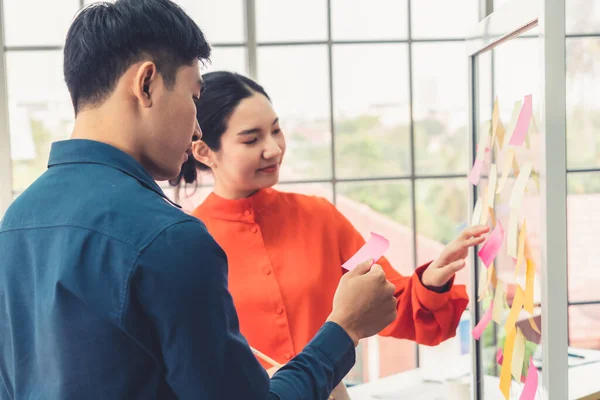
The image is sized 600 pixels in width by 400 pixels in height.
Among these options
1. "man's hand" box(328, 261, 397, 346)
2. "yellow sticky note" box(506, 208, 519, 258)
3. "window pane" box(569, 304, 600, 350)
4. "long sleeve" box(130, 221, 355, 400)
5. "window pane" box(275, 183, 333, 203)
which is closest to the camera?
"long sleeve" box(130, 221, 355, 400)

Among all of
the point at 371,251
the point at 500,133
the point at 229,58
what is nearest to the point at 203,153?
the point at 371,251

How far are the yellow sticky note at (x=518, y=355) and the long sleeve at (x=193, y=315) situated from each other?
516 mm

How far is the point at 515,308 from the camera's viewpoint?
1.13 meters

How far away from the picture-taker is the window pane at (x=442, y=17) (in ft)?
10.1

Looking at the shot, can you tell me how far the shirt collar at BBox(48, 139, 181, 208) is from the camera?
849 mm

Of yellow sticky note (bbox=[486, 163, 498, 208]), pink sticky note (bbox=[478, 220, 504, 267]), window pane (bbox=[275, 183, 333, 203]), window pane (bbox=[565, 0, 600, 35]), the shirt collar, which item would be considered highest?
window pane (bbox=[565, 0, 600, 35])

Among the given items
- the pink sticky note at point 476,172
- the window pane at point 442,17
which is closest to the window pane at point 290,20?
the window pane at point 442,17

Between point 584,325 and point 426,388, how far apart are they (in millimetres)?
1227

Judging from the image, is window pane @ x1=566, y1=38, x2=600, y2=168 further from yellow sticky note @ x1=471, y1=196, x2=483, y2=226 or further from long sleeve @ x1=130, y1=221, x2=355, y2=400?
long sleeve @ x1=130, y1=221, x2=355, y2=400

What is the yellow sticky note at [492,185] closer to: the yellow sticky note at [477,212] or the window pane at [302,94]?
the yellow sticky note at [477,212]

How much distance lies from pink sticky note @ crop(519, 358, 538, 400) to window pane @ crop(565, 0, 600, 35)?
1.82m

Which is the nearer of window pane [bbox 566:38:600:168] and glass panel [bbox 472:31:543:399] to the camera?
glass panel [bbox 472:31:543:399]

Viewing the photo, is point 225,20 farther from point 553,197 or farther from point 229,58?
point 553,197

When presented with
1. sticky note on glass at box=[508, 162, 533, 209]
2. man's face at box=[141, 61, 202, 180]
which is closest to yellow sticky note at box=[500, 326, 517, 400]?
sticky note on glass at box=[508, 162, 533, 209]
